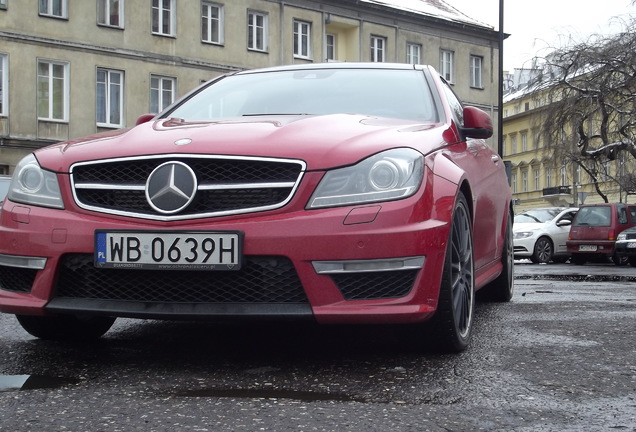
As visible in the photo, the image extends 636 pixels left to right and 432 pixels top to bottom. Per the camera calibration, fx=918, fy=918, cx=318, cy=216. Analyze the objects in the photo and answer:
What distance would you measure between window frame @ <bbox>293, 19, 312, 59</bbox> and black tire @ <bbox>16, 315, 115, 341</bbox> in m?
30.7

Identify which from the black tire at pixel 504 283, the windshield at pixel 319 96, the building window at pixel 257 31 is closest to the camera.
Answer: the windshield at pixel 319 96

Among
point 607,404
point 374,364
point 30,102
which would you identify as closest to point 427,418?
point 607,404

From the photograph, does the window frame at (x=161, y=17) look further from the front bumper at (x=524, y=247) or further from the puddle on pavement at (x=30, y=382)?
the puddle on pavement at (x=30, y=382)

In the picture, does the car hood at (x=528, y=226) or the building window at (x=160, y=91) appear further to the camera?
the building window at (x=160, y=91)

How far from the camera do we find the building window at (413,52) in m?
38.2

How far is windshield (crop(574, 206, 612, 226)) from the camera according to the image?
21812mm

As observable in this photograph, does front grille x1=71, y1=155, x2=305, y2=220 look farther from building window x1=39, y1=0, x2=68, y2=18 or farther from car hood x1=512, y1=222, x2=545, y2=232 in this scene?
building window x1=39, y1=0, x2=68, y2=18

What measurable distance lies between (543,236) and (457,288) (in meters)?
19.5

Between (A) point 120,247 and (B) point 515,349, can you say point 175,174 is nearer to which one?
(A) point 120,247

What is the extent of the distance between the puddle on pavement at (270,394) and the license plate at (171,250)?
0.51 m

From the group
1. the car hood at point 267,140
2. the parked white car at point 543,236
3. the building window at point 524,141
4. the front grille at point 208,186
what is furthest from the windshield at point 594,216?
the building window at point 524,141

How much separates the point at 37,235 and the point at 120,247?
398 millimetres

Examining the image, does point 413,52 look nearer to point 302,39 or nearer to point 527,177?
point 302,39

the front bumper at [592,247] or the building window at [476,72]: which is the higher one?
the building window at [476,72]
